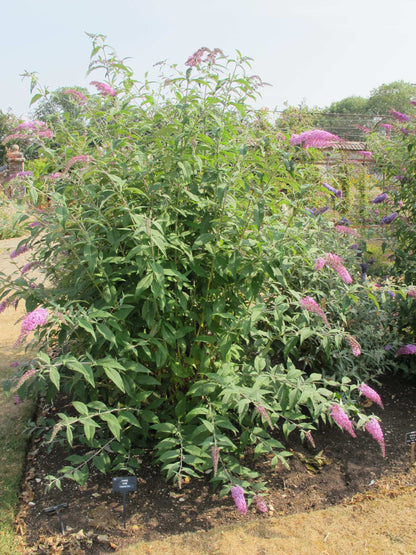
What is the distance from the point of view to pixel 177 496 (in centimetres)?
258

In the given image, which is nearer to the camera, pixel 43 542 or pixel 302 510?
pixel 43 542

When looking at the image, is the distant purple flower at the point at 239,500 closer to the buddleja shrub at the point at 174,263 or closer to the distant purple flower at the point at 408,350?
the buddleja shrub at the point at 174,263

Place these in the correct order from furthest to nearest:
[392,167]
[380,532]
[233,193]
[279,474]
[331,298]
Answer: [392,167]
[331,298]
[279,474]
[233,193]
[380,532]

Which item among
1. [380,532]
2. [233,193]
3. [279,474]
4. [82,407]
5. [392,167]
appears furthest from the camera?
[392,167]

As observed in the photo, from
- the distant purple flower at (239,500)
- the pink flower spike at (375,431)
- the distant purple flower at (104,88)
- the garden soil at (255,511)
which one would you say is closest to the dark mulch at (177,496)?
the garden soil at (255,511)

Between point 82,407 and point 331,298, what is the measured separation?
6.49 feet

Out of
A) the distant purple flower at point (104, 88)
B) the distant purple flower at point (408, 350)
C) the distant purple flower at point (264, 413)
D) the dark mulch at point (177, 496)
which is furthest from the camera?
the distant purple flower at point (408, 350)

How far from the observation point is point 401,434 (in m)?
3.12

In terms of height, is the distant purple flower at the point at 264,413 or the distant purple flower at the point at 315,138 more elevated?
the distant purple flower at the point at 315,138

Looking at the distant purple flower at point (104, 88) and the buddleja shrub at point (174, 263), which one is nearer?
the buddleja shrub at point (174, 263)

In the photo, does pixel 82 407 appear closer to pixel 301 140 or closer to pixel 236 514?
pixel 236 514

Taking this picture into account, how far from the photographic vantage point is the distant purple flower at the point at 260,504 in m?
2.37

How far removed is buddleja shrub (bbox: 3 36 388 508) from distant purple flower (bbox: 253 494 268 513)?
7 cm

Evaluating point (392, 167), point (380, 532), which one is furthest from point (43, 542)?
point (392, 167)
